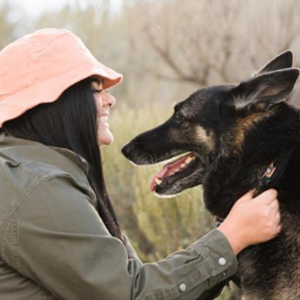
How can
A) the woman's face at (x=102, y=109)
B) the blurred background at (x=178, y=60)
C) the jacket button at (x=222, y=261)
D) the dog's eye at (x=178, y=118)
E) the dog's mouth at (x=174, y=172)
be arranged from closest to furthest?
the jacket button at (x=222, y=261), the woman's face at (x=102, y=109), the dog's mouth at (x=174, y=172), the dog's eye at (x=178, y=118), the blurred background at (x=178, y=60)

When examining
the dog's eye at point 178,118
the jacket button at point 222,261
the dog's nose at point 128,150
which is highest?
the dog's eye at point 178,118

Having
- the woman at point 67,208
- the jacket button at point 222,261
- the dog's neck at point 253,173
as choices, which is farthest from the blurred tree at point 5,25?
the jacket button at point 222,261

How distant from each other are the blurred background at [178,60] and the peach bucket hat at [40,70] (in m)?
3.15

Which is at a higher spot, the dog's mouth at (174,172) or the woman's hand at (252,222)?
the woman's hand at (252,222)

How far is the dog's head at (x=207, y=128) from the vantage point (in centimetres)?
316

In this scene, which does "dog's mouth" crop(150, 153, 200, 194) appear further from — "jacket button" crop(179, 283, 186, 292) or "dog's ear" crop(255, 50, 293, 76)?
"jacket button" crop(179, 283, 186, 292)

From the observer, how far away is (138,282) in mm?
2605

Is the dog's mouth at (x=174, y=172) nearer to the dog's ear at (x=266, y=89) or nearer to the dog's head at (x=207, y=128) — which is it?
the dog's head at (x=207, y=128)

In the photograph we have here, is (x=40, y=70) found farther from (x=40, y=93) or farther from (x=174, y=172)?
(x=174, y=172)

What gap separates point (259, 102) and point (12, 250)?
136 cm

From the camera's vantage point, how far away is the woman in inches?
100

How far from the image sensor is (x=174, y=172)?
3480 mm

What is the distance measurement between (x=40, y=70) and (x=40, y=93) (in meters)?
0.12

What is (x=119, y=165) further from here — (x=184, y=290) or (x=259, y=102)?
(x=184, y=290)
